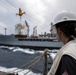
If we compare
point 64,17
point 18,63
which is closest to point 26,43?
point 18,63

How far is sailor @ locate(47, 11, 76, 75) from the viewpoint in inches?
59.3

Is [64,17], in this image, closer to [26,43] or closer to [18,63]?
[18,63]

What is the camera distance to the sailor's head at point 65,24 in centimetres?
180

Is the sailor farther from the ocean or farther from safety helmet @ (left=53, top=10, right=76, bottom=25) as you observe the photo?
the ocean

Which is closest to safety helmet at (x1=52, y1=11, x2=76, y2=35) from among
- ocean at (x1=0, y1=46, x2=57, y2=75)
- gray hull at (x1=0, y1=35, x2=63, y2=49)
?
ocean at (x1=0, y1=46, x2=57, y2=75)

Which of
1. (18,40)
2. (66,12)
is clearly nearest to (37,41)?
(18,40)

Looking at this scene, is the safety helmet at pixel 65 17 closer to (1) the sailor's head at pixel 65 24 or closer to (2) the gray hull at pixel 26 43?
(1) the sailor's head at pixel 65 24

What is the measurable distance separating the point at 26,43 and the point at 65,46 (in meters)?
52.9

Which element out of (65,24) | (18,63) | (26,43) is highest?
(65,24)

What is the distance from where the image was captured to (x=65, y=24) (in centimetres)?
182

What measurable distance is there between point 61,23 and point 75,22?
0.37 ft

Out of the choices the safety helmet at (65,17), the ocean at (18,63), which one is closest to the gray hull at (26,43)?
the ocean at (18,63)

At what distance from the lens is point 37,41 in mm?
53094

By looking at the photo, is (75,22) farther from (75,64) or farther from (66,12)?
(75,64)
